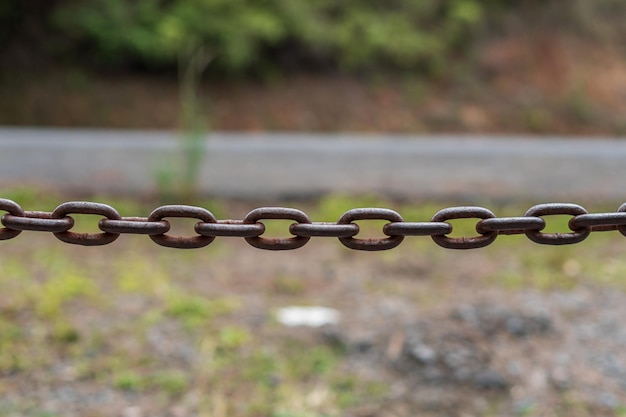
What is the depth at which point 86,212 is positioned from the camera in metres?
1.59

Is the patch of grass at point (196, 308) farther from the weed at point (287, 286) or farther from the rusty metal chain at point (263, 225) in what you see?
the rusty metal chain at point (263, 225)

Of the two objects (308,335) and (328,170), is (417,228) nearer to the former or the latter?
(308,335)

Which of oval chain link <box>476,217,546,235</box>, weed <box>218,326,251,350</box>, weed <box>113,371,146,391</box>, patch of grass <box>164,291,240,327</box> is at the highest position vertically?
patch of grass <box>164,291,240,327</box>

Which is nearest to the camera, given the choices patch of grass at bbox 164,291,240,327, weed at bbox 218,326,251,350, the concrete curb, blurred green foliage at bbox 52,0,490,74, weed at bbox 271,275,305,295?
Answer: weed at bbox 218,326,251,350

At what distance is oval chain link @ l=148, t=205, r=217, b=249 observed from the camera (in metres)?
1.62

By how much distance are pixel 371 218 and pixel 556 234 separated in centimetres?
45

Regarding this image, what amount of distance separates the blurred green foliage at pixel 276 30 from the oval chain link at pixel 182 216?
7.19m

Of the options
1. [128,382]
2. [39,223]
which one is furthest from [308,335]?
[39,223]

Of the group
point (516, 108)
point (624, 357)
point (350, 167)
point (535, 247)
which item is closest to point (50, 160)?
point (350, 167)

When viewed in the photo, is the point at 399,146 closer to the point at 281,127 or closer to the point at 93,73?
the point at 281,127

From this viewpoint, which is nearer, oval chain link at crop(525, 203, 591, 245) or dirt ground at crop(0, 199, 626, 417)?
oval chain link at crop(525, 203, 591, 245)

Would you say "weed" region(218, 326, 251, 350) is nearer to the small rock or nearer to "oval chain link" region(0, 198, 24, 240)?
the small rock

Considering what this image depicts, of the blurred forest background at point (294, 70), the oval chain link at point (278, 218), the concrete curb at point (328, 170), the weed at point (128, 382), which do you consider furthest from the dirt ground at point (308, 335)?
the blurred forest background at point (294, 70)

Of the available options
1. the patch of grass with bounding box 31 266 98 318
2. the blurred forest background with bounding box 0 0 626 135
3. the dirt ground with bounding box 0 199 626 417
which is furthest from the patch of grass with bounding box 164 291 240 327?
the blurred forest background with bounding box 0 0 626 135
